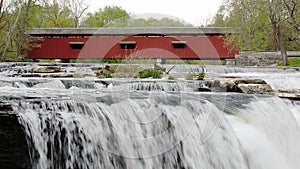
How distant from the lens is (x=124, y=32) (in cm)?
2648

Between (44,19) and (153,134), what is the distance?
4266 centimetres

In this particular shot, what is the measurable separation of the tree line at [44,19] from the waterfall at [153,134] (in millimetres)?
19154

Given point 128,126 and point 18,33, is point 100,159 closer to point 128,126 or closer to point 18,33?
point 128,126

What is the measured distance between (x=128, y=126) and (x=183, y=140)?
798 millimetres

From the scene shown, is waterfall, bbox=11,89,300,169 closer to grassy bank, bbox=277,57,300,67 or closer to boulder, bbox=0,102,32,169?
boulder, bbox=0,102,32,169

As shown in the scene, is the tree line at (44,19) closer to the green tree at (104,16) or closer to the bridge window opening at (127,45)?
the green tree at (104,16)

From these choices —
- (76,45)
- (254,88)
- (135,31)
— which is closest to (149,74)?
(254,88)

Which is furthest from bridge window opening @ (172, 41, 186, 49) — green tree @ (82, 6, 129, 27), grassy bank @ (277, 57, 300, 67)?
green tree @ (82, 6, 129, 27)

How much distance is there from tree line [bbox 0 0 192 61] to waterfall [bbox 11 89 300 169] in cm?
1915

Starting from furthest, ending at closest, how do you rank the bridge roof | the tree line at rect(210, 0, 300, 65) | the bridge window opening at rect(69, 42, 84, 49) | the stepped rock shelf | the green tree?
the green tree
the bridge window opening at rect(69, 42, 84, 49)
the bridge roof
the tree line at rect(210, 0, 300, 65)
the stepped rock shelf

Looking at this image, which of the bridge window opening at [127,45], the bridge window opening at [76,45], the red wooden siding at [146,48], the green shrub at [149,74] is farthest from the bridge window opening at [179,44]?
the green shrub at [149,74]

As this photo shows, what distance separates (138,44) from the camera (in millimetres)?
26344

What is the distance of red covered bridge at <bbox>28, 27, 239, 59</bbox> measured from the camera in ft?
85.5

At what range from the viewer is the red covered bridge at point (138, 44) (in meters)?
26.0
